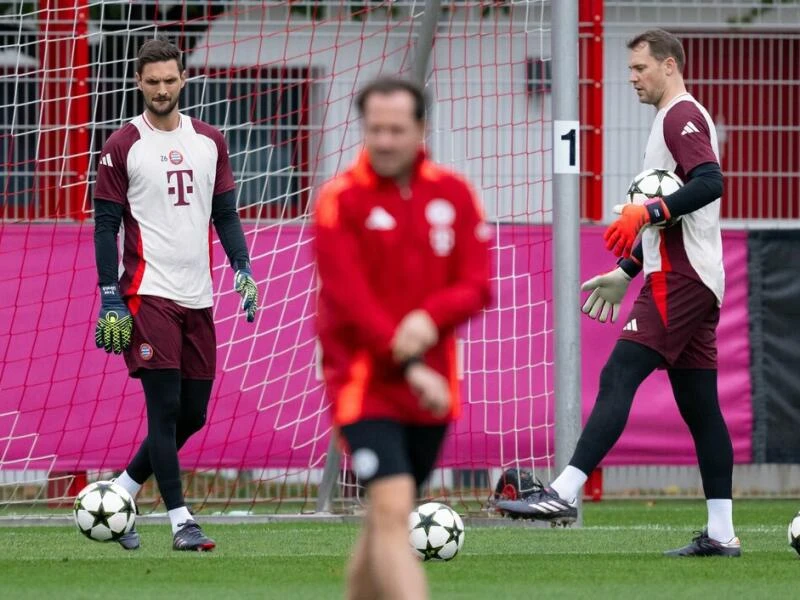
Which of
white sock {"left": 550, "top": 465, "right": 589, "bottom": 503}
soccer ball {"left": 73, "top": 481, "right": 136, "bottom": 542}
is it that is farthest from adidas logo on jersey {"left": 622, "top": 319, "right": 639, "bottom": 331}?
soccer ball {"left": 73, "top": 481, "right": 136, "bottom": 542}

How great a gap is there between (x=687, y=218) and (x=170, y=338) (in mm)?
2221

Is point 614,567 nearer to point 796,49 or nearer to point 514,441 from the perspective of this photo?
point 514,441

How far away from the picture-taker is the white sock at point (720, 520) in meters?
7.01

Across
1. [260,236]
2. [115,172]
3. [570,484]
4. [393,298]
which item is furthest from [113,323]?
[260,236]

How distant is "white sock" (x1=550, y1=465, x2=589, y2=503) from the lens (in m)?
6.93

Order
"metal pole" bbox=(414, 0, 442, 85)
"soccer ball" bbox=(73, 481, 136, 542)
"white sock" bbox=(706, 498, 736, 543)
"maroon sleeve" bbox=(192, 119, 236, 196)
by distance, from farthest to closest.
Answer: "metal pole" bbox=(414, 0, 442, 85), "maroon sleeve" bbox=(192, 119, 236, 196), "soccer ball" bbox=(73, 481, 136, 542), "white sock" bbox=(706, 498, 736, 543)

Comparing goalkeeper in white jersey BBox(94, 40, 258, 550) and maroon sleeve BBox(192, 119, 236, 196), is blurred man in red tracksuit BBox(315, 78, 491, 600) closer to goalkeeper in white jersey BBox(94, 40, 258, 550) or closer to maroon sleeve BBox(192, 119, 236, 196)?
goalkeeper in white jersey BBox(94, 40, 258, 550)

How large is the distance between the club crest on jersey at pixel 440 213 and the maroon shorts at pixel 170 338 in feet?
9.30

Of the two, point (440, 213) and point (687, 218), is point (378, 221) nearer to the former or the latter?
point (440, 213)

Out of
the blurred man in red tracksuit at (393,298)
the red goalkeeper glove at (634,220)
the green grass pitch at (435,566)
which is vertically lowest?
the green grass pitch at (435,566)

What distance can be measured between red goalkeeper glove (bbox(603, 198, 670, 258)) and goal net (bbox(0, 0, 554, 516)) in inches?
124

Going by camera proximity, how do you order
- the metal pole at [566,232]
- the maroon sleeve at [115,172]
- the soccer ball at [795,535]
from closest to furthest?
the soccer ball at [795,535] < the maroon sleeve at [115,172] < the metal pole at [566,232]

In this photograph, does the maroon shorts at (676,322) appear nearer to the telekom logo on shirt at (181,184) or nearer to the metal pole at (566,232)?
the metal pole at (566,232)

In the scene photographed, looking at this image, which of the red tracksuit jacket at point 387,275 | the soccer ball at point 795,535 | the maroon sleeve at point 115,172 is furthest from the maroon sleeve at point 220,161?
the red tracksuit jacket at point 387,275
